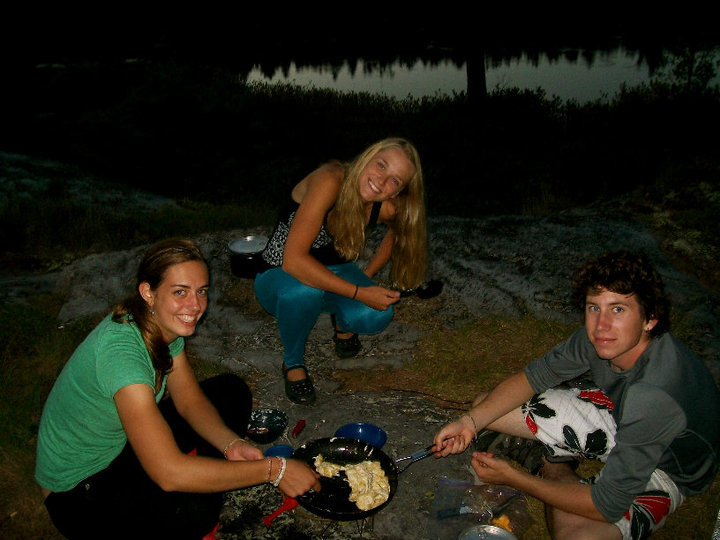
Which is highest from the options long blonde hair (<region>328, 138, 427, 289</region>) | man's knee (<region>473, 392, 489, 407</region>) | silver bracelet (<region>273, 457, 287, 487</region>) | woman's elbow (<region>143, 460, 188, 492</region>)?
long blonde hair (<region>328, 138, 427, 289</region>)

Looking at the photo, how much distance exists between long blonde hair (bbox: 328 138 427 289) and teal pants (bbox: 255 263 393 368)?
0.26 metres

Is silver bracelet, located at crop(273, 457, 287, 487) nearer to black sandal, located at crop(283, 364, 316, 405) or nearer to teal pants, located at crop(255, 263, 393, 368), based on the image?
black sandal, located at crop(283, 364, 316, 405)

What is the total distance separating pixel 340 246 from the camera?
368 centimetres

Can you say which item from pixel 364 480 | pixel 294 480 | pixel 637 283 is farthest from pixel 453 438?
pixel 637 283

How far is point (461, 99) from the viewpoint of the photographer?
58.9 feet

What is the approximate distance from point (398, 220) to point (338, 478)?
1.82 metres

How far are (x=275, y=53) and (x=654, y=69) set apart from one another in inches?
705

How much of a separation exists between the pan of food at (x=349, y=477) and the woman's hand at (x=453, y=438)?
0.09 meters

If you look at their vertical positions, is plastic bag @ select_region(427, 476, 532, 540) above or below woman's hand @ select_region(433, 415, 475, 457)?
below

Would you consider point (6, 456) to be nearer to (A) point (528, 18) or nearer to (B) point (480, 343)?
(B) point (480, 343)

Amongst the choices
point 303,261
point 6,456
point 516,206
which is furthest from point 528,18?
point 6,456

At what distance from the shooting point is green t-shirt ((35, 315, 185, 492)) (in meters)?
2.02

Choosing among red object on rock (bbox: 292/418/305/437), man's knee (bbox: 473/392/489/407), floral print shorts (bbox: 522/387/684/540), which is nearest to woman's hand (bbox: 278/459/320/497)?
red object on rock (bbox: 292/418/305/437)

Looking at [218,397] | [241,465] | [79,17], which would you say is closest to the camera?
[241,465]
